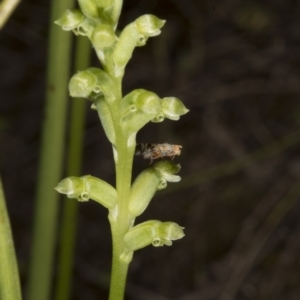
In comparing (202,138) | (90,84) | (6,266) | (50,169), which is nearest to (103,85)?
(90,84)

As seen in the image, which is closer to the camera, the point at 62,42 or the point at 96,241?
the point at 62,42

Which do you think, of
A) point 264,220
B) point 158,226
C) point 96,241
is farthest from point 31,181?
point 158,226

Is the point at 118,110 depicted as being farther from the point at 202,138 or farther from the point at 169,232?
the point at 202,138

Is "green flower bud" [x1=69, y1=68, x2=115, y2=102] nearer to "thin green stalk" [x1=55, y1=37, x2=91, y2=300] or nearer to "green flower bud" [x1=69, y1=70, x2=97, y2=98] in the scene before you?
"green flower bud" [x1=69, y1=70, x2=97, y2=98]

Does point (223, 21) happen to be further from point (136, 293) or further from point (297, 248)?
point (136, 293)

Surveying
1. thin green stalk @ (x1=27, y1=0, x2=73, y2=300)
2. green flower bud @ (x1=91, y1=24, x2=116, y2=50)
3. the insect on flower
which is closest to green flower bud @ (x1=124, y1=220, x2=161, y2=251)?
the insect on flower

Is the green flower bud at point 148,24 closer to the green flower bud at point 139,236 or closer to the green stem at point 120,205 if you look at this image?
the green stem at point 120,205

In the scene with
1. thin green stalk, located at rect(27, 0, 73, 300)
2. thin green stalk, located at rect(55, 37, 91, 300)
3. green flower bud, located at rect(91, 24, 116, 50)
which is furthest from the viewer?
thin green stalk, located at rect(55, 37, 91, 300)
